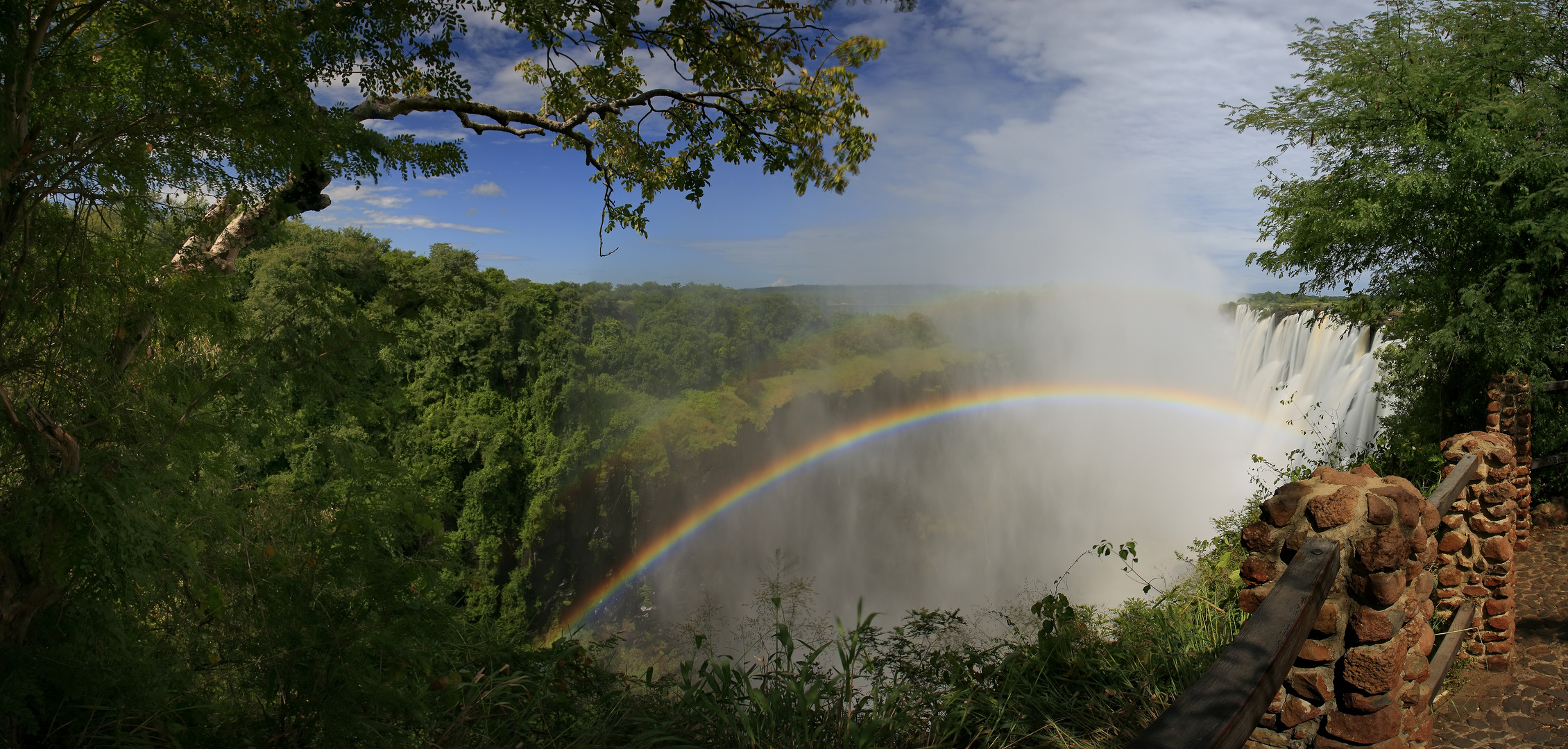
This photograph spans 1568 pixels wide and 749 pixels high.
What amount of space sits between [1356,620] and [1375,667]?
13 cm

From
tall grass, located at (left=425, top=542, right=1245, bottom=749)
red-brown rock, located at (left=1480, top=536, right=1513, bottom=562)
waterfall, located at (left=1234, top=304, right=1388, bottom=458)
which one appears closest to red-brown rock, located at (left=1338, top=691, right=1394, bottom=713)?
tall grass, located at (left=425, top=542, right=1245, bottom=749)

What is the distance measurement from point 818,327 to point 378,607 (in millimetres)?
20440

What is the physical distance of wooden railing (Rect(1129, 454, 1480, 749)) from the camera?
1.01 meters

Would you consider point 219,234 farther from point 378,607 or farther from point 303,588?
point 378,607

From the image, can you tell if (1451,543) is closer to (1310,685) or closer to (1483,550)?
(1483,550)

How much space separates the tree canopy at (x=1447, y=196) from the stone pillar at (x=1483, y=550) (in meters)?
3.79

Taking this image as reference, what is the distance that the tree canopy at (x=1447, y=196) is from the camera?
6.45 meters

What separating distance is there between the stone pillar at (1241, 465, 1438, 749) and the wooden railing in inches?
5.8

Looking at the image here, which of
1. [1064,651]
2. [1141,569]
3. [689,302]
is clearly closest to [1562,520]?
[1064,651]

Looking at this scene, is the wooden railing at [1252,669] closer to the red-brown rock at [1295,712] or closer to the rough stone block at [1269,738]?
the red-brown rock at [1295,712]

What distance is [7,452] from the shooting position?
194 centimetres

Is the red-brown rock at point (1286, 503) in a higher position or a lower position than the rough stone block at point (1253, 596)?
higher

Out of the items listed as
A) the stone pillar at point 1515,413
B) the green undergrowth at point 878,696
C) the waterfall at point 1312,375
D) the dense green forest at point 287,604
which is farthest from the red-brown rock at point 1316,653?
the waterfall at point 1312,375

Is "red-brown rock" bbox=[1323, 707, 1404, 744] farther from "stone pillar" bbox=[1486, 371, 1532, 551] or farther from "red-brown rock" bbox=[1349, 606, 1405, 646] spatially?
"stone pillar" bbox=[1486, 371, 1532, 551]
